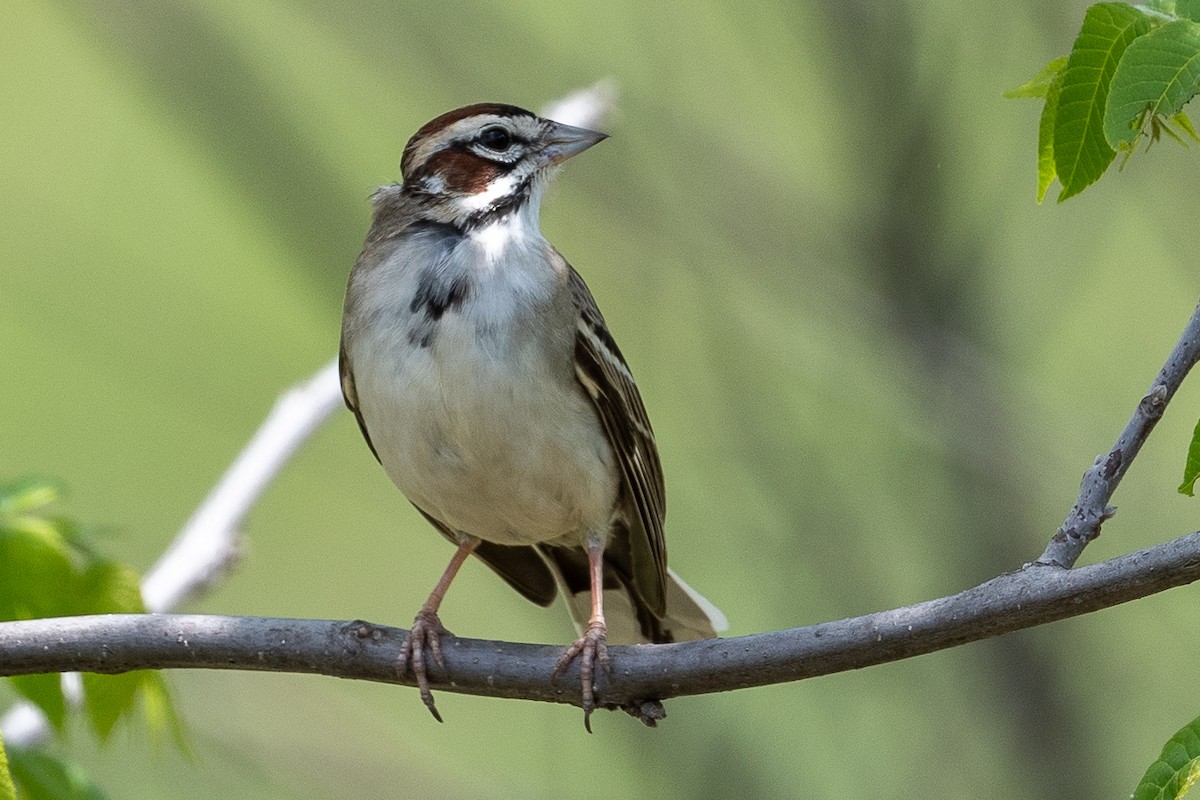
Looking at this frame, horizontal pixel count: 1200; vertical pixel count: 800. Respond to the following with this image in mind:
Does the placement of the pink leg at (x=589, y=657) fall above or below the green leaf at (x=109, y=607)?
above

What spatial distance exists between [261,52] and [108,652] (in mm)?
4002

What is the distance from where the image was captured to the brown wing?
5.28 m

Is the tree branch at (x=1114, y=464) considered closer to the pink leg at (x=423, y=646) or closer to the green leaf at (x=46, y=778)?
the pink leg at (x=423, y=646)

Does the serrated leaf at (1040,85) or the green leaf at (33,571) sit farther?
the green leaf at (33,571)

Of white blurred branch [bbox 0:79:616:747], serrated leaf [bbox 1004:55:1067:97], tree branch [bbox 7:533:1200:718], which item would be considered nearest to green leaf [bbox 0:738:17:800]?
tree branch [bbox 7:533:1200:718]

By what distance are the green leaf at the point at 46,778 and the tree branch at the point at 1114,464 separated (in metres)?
2.45

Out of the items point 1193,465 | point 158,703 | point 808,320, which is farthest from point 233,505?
point 1193,465

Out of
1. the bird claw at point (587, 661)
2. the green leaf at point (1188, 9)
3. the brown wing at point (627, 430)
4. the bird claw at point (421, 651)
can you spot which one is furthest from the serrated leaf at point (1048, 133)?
the bird claw at point (421, 651)

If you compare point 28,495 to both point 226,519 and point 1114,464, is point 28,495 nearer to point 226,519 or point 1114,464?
point 226,519

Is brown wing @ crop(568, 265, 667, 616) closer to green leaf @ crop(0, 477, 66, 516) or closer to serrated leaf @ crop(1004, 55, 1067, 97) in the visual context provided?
green leaf @ crop(0, 477, 66, 516)

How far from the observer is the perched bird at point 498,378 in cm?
490

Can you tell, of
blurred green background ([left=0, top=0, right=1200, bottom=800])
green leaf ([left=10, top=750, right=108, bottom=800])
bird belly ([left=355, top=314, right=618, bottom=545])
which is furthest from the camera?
blurred green background ([left=0, top=0, right=1200, bottom=800])

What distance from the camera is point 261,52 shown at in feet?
23.3

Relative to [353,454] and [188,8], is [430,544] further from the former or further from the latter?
[188,8]
